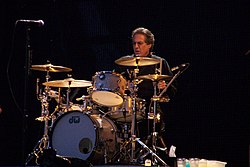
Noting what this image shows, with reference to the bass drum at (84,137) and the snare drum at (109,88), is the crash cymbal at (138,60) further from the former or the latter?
the bass drum at (84,137)

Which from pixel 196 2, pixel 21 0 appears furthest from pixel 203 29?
pixel 21 0

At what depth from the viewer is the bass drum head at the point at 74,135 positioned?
18.9 feet

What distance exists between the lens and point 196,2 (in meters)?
6.51

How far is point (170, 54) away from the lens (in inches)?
261

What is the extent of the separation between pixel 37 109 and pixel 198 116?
2.21 meters

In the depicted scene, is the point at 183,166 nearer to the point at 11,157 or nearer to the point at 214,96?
the point at 214,96

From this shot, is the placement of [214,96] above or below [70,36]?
below

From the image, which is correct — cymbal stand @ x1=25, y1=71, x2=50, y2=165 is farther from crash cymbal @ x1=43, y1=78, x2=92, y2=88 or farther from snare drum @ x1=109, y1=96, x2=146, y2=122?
snare drum @ x1=109, y1=96, x2=146, y2=122

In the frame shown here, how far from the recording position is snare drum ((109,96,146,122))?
18.8 ft

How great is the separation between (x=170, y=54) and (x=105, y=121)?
1359mm

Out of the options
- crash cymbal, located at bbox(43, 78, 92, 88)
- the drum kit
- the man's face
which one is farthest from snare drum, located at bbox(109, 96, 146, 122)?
the man's face

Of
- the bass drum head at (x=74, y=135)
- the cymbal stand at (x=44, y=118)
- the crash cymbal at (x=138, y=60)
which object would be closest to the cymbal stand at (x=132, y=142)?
the crash cymbal at (x=138, y=60)

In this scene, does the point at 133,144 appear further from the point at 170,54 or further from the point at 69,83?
the point at 170,54

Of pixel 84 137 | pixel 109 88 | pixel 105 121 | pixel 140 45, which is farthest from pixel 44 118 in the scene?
pixel 140 45
